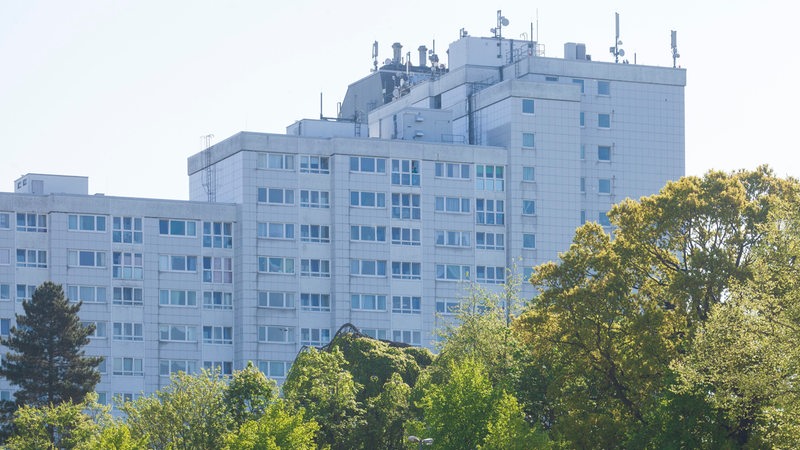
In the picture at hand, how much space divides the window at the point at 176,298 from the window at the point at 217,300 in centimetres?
95

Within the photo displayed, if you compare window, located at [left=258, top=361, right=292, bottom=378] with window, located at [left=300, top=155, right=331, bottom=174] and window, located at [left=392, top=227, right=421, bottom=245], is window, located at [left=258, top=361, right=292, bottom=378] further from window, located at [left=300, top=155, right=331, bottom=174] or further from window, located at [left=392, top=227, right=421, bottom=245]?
window, located at [left=300, top=155, right=331, bottom=174]

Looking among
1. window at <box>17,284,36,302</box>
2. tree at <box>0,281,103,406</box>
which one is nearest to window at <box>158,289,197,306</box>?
window at <box>17,284,36,302</box>

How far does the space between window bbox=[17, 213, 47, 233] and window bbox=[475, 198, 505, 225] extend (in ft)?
121

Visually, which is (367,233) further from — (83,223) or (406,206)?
(83,223)

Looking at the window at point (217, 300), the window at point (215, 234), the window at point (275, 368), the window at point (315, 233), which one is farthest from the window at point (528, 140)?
the window at point (217, 300)

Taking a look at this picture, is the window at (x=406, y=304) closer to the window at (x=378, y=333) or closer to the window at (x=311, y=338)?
the window at (x=378, y=333)

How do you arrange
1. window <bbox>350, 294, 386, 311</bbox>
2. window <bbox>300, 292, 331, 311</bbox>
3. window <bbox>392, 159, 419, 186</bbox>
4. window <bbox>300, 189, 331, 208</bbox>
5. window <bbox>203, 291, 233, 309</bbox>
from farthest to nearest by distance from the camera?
window <bbox>392, 159, 419, 186</bbox> → window <bbox>350, 294, 386, 311</bbox> → window <bbox>300, 189, 331, 208</bbox> → window <bbox>300, 292, 331, 311</bbox> → window <bbox>203, 291, 233, 309</bbox>

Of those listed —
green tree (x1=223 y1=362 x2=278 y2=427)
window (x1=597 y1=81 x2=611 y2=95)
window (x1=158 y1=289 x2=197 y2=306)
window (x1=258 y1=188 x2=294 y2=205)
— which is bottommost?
green tree (x1=223 y1=362 x2=278 y2=427)

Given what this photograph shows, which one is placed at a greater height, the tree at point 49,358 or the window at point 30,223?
the window at point 30,223

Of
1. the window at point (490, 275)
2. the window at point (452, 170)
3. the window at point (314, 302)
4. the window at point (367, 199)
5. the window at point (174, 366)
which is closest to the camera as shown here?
the window at point (174, 366)

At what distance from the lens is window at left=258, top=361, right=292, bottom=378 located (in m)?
149

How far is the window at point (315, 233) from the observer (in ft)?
499

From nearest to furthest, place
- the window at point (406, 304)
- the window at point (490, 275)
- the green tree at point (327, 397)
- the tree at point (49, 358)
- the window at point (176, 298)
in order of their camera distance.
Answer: the green tree at point (327, 397), the tree at point (49, 358), the window at point (176, 298), the window at point (406, 304), the window at point (490, 275)

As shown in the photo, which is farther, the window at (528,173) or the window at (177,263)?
the window at (528,173)
